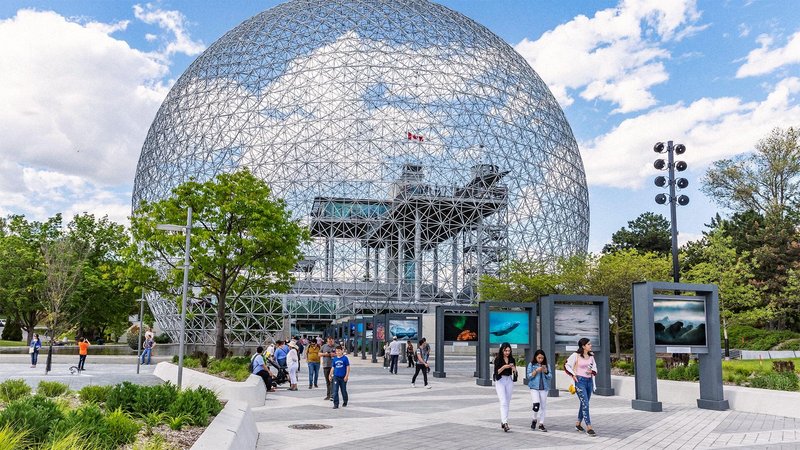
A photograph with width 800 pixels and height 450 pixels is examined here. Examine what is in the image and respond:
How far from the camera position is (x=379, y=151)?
48750mm

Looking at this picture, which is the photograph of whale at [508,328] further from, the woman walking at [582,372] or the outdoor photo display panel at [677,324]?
the woman walking at [582,372]

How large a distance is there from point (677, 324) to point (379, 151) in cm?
3486

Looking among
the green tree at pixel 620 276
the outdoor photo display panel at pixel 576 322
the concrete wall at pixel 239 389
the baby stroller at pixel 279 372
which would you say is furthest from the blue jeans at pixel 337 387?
the green tree at pixel 620 276

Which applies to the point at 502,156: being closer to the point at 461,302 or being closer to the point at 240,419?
the point at 461,302

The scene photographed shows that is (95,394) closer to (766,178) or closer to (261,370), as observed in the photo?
(261,370)

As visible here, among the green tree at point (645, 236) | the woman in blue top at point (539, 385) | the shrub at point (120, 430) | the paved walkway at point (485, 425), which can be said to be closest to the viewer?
the shrub at point (120, 430)

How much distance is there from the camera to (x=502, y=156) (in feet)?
172

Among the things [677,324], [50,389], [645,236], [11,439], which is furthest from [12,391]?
[645,236]

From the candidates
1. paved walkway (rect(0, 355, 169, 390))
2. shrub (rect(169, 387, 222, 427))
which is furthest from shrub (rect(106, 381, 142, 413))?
paved walkway (rect(0, 355, 169, 390))

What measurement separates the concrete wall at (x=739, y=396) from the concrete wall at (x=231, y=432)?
1134 centimetres

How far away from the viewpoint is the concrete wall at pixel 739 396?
14.1 meters

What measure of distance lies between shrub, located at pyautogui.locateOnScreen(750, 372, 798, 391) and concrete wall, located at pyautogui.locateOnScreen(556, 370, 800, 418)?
804 mm

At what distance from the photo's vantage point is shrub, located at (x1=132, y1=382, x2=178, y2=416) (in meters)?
9.93

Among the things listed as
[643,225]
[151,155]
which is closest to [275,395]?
[151,155]
